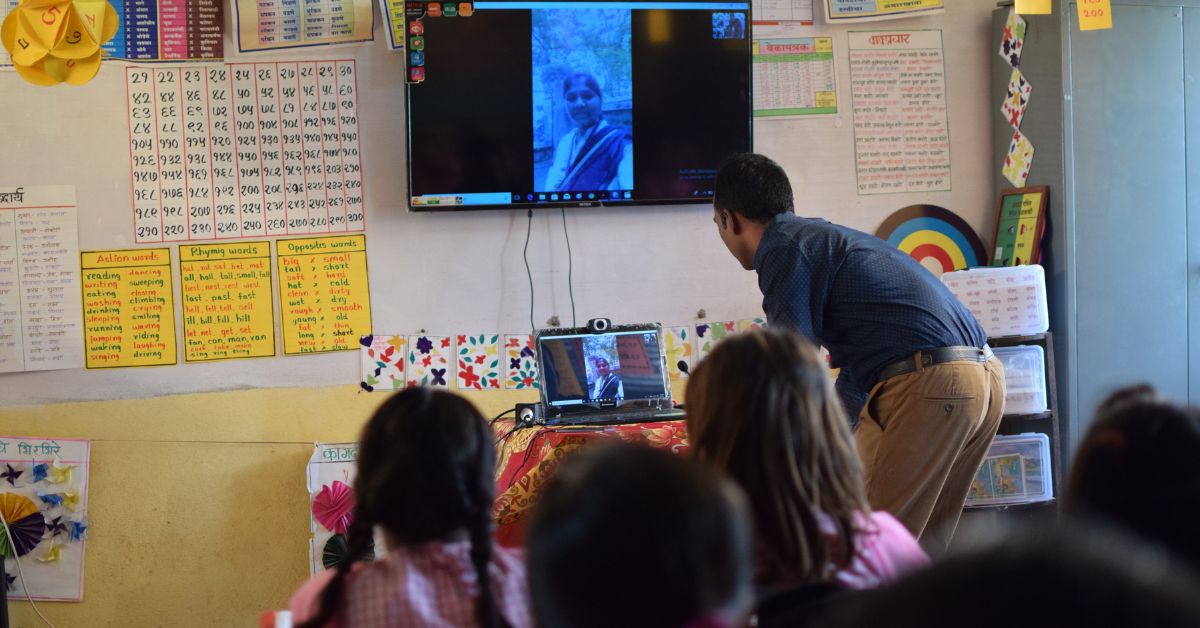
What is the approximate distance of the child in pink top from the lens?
1284 mm

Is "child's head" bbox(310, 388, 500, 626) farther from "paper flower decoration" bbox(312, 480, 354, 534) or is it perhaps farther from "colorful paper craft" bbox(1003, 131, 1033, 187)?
"colorful paper craft" bbox(1003, 131, 1033, 187)

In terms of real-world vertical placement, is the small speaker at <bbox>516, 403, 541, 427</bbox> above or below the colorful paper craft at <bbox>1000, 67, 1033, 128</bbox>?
below

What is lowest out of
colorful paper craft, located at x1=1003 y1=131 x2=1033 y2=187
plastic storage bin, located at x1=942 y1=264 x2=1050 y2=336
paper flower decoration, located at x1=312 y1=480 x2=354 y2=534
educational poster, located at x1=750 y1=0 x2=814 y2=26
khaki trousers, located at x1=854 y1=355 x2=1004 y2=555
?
paper flower decoration, located at x1=312 y1=480 x2=354 y2=534

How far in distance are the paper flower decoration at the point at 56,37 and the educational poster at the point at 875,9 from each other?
2.18m

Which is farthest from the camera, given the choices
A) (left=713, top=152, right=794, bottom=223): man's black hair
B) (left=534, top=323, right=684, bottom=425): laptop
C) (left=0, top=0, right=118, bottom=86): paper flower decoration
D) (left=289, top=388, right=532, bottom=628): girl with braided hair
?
(left=713, top=152, right=794, bottom=223): man's black hair

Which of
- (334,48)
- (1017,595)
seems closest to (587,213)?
(334,48)

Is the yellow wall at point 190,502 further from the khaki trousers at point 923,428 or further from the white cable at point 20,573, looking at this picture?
the khaki trousers at point 923,428

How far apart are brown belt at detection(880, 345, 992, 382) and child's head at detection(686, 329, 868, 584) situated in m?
1.18

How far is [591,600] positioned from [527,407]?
178 cm

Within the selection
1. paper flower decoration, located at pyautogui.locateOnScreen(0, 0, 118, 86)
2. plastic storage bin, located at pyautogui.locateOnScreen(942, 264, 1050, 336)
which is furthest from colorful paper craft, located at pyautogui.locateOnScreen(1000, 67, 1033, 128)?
paper flower decoration, located at pyautogui.locateOnScreen(0, 0, 118, 86)

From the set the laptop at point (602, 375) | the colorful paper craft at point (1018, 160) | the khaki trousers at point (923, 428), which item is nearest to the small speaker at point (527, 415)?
the laptop at point (602, 375)

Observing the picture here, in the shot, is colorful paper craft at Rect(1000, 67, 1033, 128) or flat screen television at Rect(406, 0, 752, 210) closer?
flat screen television at Rect(406, 0, 752, 210)

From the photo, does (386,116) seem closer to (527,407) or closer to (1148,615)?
(527,407)

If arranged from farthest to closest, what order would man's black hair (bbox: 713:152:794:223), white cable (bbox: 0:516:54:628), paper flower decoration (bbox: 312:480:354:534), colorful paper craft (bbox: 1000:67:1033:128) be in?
colorful paper craft (bbox: 1000:67:1033:128) → paper flower decoration (bbox: 312:480:354:534) → white cable (bbox: 0:516:54:628) → man's black hair (bbox: 713:152:794:223)
